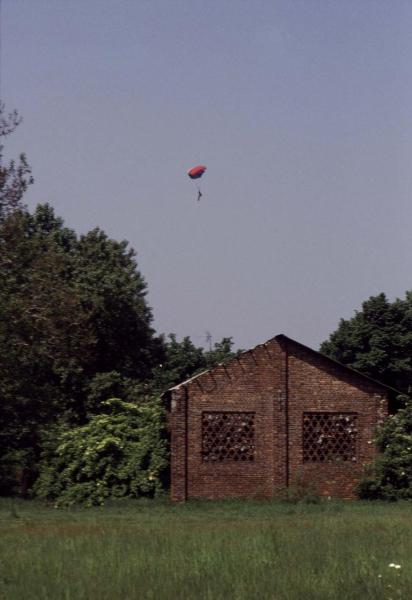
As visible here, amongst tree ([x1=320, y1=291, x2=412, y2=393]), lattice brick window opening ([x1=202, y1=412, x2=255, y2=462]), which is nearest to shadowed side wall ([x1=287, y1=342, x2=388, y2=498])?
lattice brick window opening ([x1=202, y1=412, x2=255, y2=462])

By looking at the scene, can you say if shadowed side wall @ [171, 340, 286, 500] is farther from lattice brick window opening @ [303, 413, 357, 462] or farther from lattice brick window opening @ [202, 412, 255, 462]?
lattice brick window opening @ [303, 413, 357, 462]

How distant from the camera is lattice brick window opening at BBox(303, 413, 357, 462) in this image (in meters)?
34.3

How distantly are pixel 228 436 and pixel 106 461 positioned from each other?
12.4ft

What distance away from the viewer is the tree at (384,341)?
152ft

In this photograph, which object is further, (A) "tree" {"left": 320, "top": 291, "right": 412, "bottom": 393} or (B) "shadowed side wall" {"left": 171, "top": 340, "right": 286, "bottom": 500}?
(A) "tree" {"left": 320, "top": 291, "right": 412, "bottom": 393}

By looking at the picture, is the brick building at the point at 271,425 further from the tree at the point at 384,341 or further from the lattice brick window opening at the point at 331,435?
the tree at the point at 384,341

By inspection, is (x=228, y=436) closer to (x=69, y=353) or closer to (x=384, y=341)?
(x=69, y=353)

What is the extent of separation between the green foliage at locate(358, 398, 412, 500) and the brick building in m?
0.68

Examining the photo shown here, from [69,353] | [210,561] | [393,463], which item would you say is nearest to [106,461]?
[69,353]

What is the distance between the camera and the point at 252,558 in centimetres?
1440

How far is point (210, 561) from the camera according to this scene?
14117 millimetres

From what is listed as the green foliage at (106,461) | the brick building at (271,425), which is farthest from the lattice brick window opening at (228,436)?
the green foliage at (106,461)

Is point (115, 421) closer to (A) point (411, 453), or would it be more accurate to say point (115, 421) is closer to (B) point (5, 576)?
(A) point (411, 453)

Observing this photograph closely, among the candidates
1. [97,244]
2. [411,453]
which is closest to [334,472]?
[411,453]
